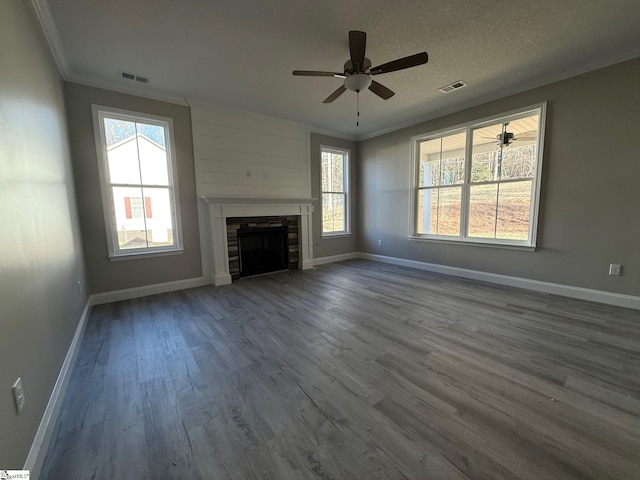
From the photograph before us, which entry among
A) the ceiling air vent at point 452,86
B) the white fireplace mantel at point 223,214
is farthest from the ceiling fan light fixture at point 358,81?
the white fireplace mantel at point 223,214

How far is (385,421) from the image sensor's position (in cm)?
147

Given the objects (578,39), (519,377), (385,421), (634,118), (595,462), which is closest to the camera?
(595,462)

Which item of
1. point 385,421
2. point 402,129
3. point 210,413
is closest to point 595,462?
point 385,421

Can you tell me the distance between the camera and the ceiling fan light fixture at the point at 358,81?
2518mm

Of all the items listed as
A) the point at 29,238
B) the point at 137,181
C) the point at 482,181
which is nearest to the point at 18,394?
the point at 29,238

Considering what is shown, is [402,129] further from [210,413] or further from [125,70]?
[210,413]

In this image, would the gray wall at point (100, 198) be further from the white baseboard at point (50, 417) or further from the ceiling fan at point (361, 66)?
the ceiling fan at point (361, 66)

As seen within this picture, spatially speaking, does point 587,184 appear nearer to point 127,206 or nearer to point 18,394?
point 18,394

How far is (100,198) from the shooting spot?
3.34m

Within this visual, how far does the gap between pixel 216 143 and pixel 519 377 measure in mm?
4724

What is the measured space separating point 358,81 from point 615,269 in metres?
3.77

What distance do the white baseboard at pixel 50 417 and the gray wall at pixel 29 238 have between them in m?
0.05

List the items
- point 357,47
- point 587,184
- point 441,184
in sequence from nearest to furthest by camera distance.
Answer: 1. point 357,47
2. point 587,184
3. point 441,184

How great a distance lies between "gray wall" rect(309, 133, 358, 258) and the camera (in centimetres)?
548
